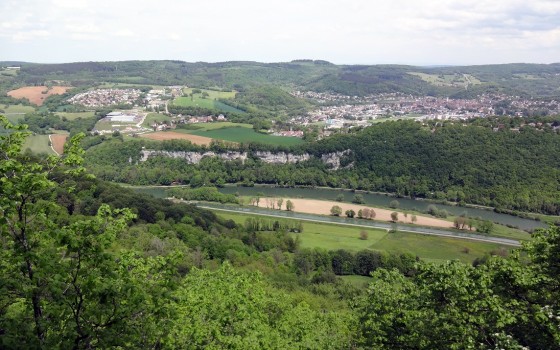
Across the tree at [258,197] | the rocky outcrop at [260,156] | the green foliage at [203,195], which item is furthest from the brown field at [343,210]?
the rocky outcrop at [260,156]

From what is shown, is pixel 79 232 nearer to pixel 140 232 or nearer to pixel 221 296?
pixel 221 296

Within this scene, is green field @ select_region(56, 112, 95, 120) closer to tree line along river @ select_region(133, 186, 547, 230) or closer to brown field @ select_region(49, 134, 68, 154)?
brown field @ select_region(49, 134, 68, 154)

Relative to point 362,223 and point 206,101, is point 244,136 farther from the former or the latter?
point 206,101

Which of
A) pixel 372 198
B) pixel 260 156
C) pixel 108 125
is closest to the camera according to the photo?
pixel 372 198

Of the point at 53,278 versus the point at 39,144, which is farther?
the point at 39,144

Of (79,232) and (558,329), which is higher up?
(79,232)

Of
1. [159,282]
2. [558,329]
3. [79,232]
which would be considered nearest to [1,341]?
[79,232]

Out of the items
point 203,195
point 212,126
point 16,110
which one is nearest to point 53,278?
point 203,195
